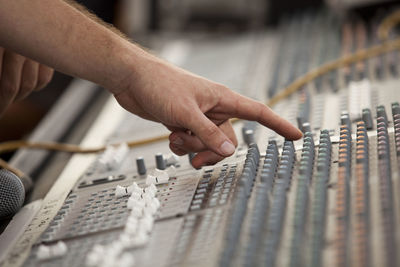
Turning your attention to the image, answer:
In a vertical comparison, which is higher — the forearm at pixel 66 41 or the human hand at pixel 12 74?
the human hand at pixel 12 74

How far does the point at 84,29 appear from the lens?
1141 mm

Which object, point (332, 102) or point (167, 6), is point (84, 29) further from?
point (167, 6)

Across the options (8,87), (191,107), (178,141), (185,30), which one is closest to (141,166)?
(178,141)

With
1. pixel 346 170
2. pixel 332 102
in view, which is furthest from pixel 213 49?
pixel 346 170

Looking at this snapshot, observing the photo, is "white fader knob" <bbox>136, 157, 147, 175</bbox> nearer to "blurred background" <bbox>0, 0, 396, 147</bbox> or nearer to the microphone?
the microphone

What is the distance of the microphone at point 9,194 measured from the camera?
3.86 feet

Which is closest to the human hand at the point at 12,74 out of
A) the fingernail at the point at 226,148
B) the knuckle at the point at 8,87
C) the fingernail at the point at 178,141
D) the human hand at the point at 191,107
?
the knuckle at the point at 8,87

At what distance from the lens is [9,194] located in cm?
119

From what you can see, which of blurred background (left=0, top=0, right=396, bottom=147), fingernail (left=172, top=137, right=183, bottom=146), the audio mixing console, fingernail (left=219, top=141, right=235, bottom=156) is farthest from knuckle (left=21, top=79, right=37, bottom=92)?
blurred background (left=0, top=0, right=396, bottom=147)

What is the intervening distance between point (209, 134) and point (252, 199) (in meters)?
0.22

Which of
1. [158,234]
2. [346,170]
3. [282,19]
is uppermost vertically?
[282,19]

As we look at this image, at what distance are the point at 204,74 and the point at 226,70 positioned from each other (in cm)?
8

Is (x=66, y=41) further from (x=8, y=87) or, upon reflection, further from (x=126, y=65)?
(x=8, y=87)

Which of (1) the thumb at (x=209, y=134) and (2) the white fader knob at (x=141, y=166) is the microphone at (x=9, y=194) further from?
(1) the thumb at (x=209, y=134)
